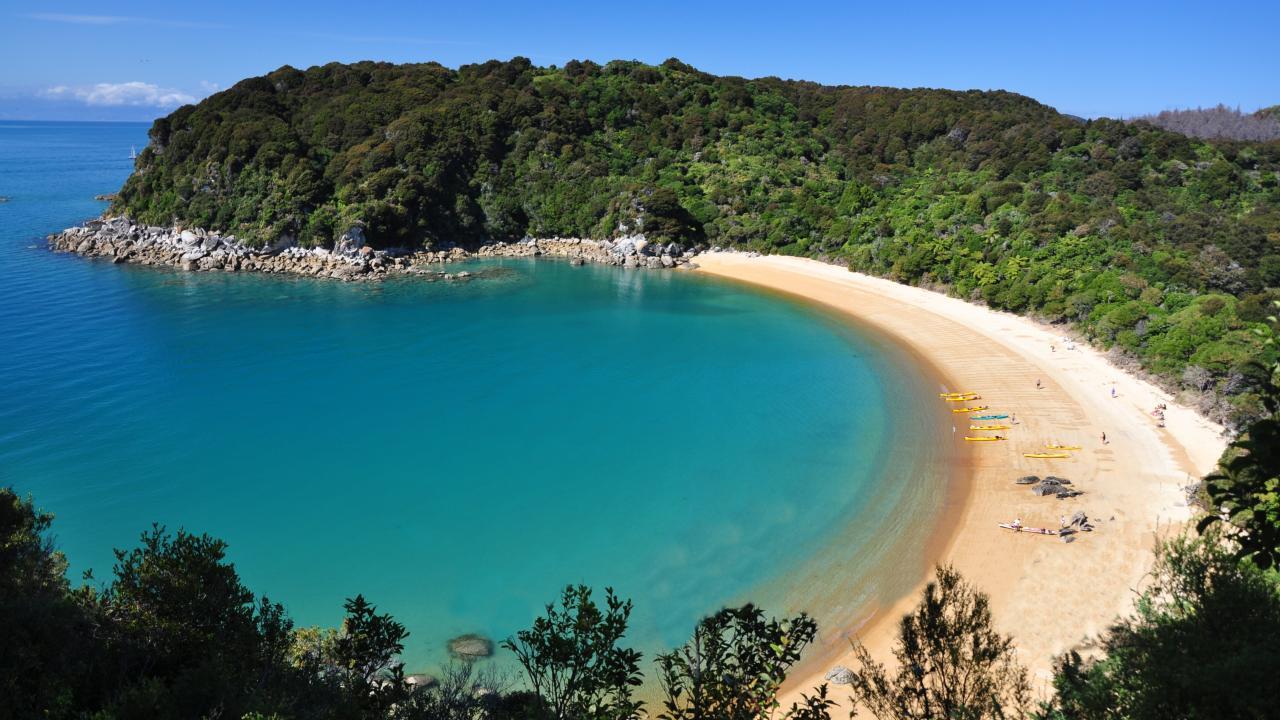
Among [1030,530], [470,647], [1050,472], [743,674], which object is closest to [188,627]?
[470,647]

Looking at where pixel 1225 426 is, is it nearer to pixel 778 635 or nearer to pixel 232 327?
pixel 778 635

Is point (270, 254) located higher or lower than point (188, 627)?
higher

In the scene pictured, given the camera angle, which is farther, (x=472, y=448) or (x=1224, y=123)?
(x=1224, y=123)

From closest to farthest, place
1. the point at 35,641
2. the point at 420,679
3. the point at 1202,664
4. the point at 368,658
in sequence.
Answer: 1. the point at 1202,664
2. the point at 35,641
3. the point at 368,658
4. the point at 420,679

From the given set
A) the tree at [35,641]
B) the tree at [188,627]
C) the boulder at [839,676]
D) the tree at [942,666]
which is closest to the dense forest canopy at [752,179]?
the boulder at [839,676]

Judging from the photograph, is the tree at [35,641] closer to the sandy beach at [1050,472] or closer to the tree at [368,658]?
the tree at [368,658]

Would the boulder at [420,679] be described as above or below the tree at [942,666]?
below

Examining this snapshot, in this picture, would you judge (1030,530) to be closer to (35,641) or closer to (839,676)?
(839,676)
